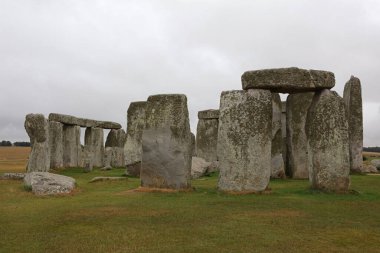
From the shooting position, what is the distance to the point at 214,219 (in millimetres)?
9117

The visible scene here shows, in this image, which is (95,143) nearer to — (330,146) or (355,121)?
(355,121)

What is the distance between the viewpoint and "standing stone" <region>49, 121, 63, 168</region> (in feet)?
84.9

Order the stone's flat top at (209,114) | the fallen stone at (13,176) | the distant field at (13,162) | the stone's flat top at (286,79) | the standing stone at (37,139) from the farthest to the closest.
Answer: the stone's flat top at (209,114)
the distant field at (13,162)
the standing stone at (37,139)
the fallen stone at (13,176)
the stone's flat top at (286,79)

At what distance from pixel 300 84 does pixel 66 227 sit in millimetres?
7588

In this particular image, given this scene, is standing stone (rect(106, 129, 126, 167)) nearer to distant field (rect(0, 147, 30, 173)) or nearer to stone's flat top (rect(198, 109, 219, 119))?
distant field (rect(0, 147, 30, 173))

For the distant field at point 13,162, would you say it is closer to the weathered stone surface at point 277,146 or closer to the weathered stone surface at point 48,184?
the weathered stone surface at point 48,184

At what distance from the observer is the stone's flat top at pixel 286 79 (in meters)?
12.9

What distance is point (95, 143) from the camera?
29109 millimetres

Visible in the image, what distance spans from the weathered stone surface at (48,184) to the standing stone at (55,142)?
36.6 ft

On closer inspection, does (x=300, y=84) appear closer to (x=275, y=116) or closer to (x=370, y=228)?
(x=370, y=228)

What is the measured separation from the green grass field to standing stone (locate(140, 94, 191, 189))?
0.80 metres

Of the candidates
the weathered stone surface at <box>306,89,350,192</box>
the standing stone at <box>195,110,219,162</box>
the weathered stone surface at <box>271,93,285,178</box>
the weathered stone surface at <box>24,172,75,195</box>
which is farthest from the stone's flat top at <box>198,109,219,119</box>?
the weathered stone surface at <box>306,89,350,192</box>

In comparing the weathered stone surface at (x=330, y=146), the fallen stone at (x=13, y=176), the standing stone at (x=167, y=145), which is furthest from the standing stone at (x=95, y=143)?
the weathered stone surface at (x=330, y=146)

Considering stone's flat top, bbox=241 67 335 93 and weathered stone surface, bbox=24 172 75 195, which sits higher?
stone's flat top, bbox=241 67 335 93
